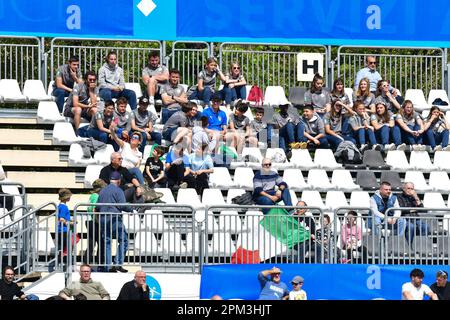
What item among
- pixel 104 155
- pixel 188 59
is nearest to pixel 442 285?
pixel 104 155

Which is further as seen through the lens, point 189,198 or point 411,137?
point 411,137

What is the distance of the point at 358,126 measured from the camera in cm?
2734

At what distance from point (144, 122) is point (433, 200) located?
4.74 m

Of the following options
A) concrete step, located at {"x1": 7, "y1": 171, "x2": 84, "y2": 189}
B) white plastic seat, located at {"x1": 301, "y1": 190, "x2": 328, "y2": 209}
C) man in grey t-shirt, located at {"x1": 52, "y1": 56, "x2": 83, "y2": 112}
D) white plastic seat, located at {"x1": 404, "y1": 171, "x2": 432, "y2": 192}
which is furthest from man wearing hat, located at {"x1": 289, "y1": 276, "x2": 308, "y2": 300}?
man in grey t-shirt, located at {"x1": 52, "y1": 56, "x2": 83, "y2": 112}

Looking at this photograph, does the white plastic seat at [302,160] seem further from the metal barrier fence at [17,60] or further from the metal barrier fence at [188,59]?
the metal barrier fence at [17,60]

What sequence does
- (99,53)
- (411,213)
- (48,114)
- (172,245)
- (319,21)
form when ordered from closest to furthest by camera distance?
(172,245) < (411,213) < (48,114) < (319,21) < (99,53)

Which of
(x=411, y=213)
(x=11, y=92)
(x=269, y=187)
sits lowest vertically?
(x=411, y=213)

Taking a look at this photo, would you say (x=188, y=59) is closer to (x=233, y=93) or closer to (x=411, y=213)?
(x=233, y=93)

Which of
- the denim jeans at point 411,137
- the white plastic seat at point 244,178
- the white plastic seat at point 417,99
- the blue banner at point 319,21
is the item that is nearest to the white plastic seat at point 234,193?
the white plastic seat at point 244,178

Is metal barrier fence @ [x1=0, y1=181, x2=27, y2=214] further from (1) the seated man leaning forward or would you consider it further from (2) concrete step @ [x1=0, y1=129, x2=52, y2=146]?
(1) the seated man leaning forward

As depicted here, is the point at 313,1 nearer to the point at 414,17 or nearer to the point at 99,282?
the point at 414,17

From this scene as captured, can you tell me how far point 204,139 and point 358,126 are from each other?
9.80 feet

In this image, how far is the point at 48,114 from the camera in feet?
88.1
